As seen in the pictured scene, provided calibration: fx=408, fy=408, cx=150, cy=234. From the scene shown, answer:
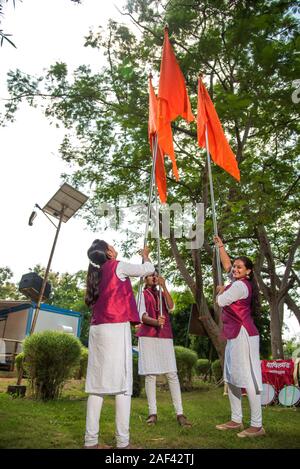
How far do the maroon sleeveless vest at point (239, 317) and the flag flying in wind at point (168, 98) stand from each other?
7.66ft

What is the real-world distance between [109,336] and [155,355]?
5.59 feet

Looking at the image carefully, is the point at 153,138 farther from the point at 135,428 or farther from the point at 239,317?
the point at 135,428

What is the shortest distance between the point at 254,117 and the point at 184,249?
19.6ft

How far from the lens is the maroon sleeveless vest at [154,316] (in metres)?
5.40

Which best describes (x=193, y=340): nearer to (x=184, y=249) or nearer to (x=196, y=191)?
(x=184, y=249)

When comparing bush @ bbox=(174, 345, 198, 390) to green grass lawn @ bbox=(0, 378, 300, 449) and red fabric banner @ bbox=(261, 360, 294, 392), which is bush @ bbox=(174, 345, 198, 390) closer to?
red fabric banner @ bbox=(261, 360, 294, 392)

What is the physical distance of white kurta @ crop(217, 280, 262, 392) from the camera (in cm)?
454

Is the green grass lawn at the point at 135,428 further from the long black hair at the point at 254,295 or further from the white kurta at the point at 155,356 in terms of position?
the long black hair at the point at 254,295

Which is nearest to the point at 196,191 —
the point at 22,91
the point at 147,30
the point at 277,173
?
the point at 277,173

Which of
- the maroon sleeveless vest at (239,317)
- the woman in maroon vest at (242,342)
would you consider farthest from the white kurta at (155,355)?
the maroon sleeveless vest at (239,317)

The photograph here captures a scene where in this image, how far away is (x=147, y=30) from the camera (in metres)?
10.4

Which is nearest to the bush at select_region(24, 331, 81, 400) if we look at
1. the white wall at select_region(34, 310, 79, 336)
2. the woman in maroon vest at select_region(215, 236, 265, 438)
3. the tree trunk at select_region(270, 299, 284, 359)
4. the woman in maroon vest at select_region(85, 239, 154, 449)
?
the woman in maroon vest at select_region(215, 236, 265, 438)
